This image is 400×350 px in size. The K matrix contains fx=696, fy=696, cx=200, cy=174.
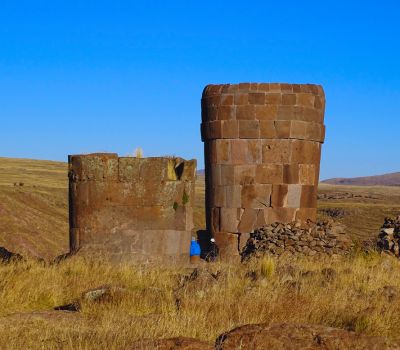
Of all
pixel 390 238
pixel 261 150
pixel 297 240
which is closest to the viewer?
pixel 297 240

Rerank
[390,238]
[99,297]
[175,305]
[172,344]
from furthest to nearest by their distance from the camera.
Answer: [390,238], [99,297], [175,305], [172,344]

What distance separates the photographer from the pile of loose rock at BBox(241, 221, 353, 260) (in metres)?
14.7

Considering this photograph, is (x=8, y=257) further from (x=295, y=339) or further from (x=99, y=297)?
(x=295, y=339)

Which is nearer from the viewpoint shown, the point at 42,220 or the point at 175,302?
the point at 175,302

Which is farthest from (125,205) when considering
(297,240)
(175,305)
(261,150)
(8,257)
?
(261,150)

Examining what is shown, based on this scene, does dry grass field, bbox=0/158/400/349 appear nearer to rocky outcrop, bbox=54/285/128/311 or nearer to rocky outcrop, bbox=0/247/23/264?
rocky outcrop, bbox=54/285/128/311

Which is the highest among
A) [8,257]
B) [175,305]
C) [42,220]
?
[175,305]

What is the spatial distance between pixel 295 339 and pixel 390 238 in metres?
10.8

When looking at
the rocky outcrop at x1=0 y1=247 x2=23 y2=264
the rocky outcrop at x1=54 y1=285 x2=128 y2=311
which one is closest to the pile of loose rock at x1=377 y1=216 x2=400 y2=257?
the rocky outcrop at x1=0 y1=247 x2=23 y2=264

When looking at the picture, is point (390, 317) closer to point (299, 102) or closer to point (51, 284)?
point (51, 284)

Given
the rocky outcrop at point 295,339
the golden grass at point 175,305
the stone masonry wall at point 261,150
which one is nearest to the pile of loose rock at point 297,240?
the stone masonry wall at point 261,150

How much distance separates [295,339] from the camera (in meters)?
4.99

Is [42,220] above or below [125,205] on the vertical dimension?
below

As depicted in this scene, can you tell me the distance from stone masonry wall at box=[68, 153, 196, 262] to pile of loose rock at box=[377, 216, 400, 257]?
5564mm
